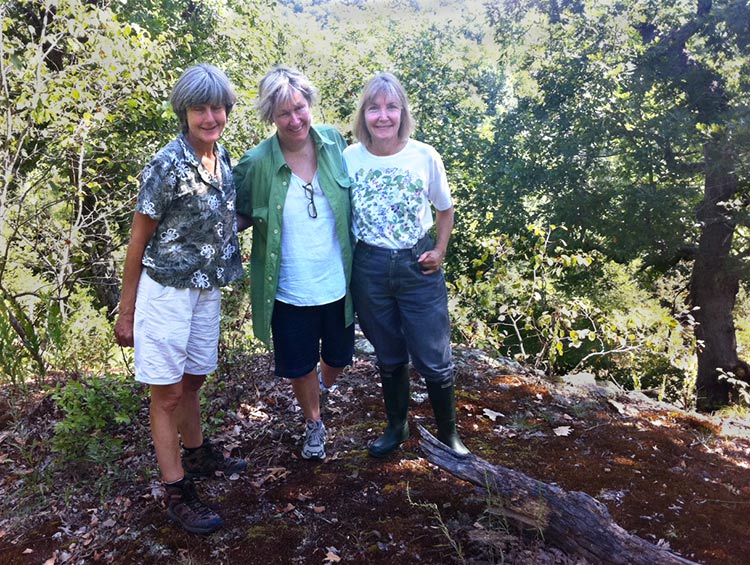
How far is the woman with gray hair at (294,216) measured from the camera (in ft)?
8.43

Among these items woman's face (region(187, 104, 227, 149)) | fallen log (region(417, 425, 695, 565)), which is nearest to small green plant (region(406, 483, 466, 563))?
fallen log (region(417, 425, 695, 565))

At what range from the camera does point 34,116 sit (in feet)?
13.3

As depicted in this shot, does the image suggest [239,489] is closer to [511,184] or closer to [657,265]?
[511,184]

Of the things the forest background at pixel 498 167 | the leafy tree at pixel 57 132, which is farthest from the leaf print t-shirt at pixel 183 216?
the leafy tree at pixel 57 132

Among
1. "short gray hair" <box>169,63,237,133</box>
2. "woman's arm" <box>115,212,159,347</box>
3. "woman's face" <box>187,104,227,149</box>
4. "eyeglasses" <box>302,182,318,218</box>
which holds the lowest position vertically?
"woman's arm" <box>115,212,159,347</box>

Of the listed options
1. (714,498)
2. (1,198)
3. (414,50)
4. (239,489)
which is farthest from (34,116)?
(414,50)

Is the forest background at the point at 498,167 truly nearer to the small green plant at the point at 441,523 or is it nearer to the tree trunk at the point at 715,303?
the tree trunk at the point at 715,303

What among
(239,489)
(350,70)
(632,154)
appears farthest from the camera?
(350,70)

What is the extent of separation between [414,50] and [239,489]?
10.5 meters

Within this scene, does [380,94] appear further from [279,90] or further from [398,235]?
[398,235]

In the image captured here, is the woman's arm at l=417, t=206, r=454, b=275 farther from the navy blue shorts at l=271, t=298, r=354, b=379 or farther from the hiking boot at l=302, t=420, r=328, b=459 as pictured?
the hiking boot at l=302, t=420, r=328, b=459

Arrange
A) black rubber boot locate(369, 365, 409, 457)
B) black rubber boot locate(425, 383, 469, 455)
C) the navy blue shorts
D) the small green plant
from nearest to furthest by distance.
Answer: the small green plant → the navy blue shorts → black rubber boot locate(425, 383, 469, 455) → black rubber boot locate(369, 365, 409, 457)

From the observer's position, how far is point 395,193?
2.64 meters

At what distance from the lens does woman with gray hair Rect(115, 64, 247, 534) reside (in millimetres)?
2287
